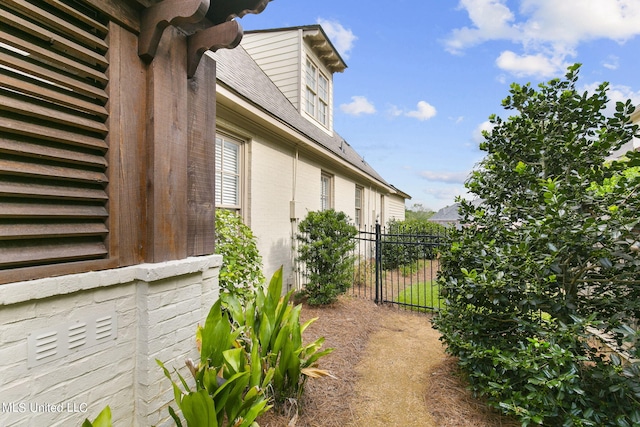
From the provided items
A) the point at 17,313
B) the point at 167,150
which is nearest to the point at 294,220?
the point at 167,150

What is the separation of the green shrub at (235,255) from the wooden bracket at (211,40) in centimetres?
193

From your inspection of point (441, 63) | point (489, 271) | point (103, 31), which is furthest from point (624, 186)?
point (441, 63)

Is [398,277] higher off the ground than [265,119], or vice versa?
[265,119]

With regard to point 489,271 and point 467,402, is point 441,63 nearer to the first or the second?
point 489,271

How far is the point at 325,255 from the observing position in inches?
222

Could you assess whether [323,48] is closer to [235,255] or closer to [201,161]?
[235,255]

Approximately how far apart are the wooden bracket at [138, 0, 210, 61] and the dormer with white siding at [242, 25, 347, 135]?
618 centimetres

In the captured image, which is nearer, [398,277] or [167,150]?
[167,150]

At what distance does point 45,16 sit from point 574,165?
413 cm

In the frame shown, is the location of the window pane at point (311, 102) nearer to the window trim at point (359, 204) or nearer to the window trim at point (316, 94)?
the window trim at point (316, 94)

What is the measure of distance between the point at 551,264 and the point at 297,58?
743cm

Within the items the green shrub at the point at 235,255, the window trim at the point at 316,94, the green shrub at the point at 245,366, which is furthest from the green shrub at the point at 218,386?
the window trim at the point at 316,94

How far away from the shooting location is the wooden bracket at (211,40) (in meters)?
2.04

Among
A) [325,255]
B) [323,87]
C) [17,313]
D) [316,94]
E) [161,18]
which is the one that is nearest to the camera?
[17,313]
